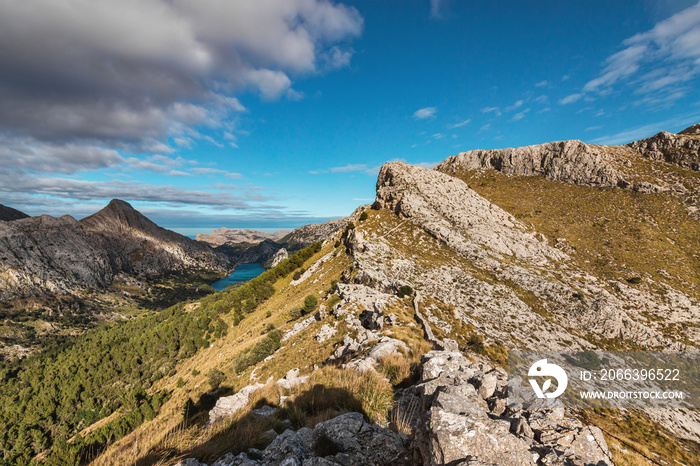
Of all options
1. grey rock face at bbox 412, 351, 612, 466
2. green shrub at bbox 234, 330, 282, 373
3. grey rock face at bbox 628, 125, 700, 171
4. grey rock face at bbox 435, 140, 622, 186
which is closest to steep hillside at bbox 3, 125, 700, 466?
grey rock face at bbox 412, 351, 612, 466

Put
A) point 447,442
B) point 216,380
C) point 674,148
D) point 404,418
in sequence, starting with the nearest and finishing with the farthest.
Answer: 1. point 447,442
2. point 404,418
3. point 216,380
4. point 674,148

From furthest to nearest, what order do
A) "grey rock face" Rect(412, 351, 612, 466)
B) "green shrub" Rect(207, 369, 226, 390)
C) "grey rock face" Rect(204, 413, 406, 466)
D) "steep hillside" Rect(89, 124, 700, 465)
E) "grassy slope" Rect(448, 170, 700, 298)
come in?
1. "grassy slope" Rect(448, 170, 700, 298)
2. "green shrub" Rect(207, 369, 226, 390)
3. "steep hillside" Rect(89, 124, 700, 465)
4. "grey rock face" Rect(204, 413, 406, 466)
5. "grey rock face" Rect(412, 351, 612, 466)

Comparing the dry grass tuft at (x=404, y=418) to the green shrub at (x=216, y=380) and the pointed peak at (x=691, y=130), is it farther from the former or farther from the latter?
the pointed peak at (x=691, y=130)

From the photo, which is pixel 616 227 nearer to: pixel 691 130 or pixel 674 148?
pixel 674 148

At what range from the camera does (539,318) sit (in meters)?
28.0

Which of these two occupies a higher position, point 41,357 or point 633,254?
point 633,254

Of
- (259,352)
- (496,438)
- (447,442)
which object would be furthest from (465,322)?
(447,442)

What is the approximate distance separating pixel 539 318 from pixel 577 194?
51.3 m

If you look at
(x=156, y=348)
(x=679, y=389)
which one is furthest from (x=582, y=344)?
(x=156, y=348)

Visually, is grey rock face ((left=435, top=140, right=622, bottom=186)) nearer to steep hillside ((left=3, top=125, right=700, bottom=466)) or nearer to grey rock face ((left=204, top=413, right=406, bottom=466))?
steep hillside ((left=3, top=125, right=700, bottom=466))

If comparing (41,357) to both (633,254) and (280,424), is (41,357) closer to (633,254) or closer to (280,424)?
(280,424)

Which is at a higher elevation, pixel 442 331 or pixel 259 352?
pixel 442 331
